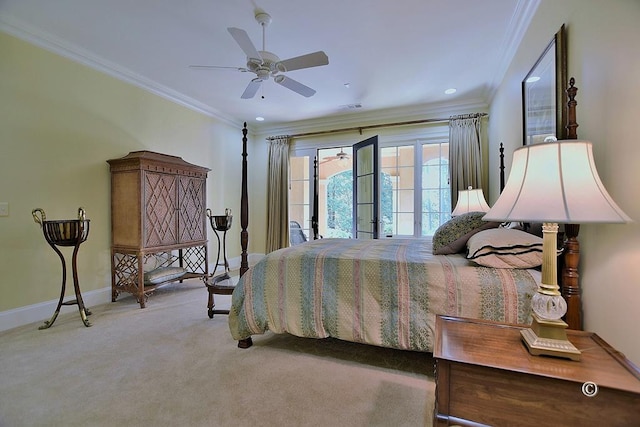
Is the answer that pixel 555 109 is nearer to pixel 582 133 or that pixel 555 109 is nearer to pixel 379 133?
pixel 582 133

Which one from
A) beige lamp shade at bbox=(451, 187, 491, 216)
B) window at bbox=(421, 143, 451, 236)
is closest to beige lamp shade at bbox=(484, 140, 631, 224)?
beige lamp shade at bbox=(451, 187, 491, 216)

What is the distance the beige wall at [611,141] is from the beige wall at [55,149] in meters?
4.24

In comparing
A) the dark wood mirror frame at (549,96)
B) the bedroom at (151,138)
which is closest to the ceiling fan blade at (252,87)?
the bedroom at (151,138)

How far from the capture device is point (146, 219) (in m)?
3.34

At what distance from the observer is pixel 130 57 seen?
3.22 meters

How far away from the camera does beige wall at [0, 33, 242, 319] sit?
2.66 m

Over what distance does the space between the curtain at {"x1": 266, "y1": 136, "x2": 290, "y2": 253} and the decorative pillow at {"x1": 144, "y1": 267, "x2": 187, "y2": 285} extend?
1.91 metres

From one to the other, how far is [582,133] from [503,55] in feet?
7.10

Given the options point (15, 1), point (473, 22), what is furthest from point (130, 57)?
point (473, 22)

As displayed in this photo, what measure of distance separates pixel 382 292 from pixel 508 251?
2.48 feet

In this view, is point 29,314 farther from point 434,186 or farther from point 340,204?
point 434,186

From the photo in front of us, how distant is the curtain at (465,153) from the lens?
4242mm

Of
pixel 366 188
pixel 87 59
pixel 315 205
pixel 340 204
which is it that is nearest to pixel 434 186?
pixel 366 188

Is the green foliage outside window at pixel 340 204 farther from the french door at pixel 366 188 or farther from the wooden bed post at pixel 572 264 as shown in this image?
the wooden bed post at pixel 572 264
